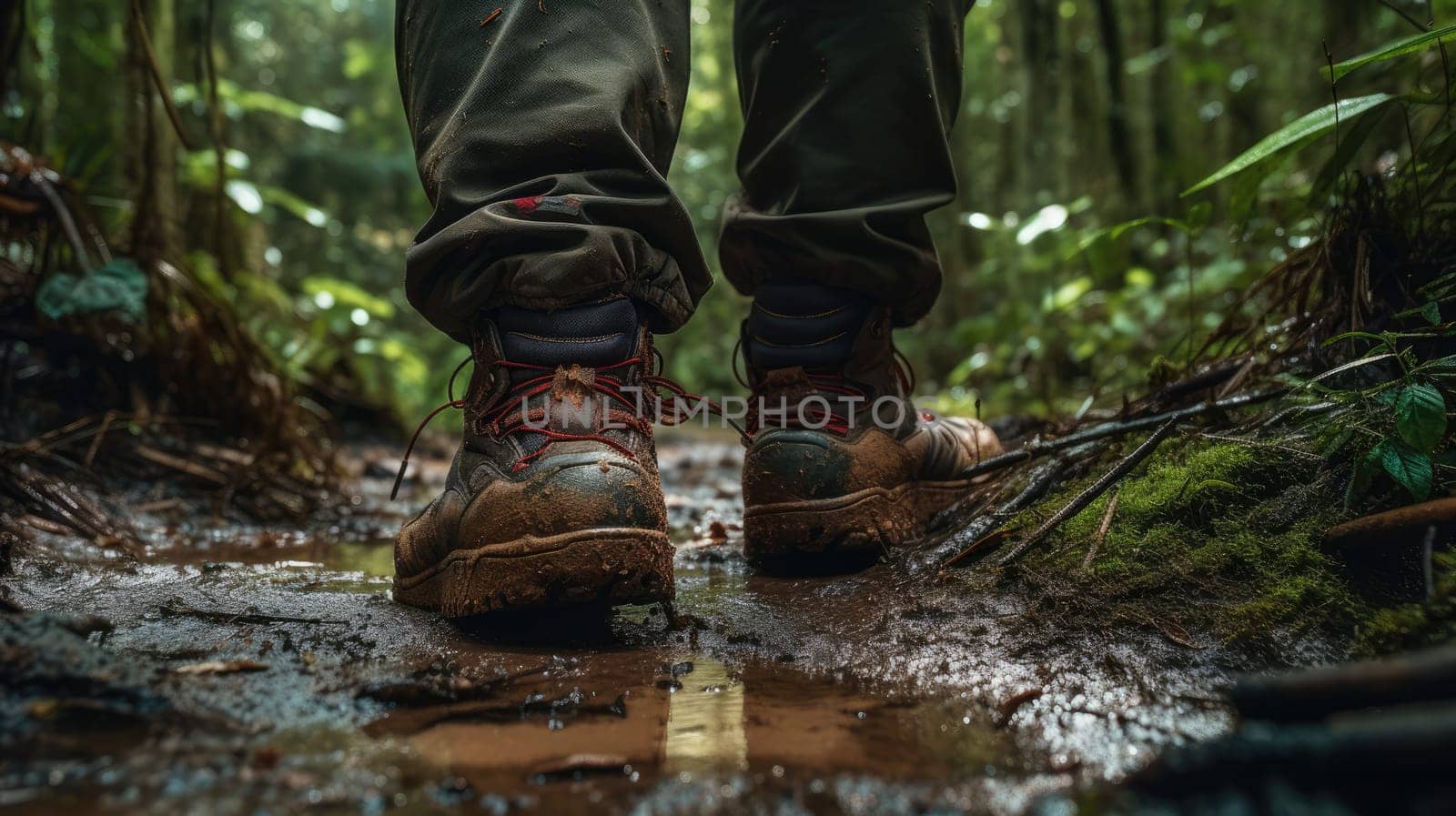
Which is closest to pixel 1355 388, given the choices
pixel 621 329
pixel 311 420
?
pixel 621 329

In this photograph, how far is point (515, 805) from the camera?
2.48 ft

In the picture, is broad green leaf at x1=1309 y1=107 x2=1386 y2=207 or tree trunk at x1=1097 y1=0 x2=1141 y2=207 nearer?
broad green leaf at x1=1309 y1=107 x2=1386 y2=207

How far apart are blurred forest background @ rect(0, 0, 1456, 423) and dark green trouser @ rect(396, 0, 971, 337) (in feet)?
2.41

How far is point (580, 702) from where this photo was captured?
3.44 ft

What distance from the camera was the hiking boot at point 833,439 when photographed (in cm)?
180

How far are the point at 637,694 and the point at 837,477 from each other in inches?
32.0

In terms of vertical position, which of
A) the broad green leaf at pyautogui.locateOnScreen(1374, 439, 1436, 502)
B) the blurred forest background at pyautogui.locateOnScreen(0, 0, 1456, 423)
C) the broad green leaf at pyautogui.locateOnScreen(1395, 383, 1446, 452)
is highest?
the blurred forest background at pyautogui.locateOnScreen(0, 0, 1456, 423)

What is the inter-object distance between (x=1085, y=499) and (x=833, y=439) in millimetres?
528

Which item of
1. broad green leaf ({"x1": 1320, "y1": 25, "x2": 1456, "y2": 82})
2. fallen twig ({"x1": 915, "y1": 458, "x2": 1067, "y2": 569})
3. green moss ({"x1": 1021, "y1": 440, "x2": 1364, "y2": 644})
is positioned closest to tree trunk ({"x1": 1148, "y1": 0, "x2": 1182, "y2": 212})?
broad green leaf ({"x1": 1320, "y1": 25, "x2": 1456, "y2": 82})

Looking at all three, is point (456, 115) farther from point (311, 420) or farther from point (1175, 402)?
point (311, 420)

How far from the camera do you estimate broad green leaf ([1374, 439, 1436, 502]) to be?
121cm

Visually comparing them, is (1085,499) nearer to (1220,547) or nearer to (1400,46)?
(1220,547)

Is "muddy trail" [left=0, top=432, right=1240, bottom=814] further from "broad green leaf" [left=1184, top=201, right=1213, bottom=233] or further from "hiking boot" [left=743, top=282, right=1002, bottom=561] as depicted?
"broad green leaf" [left=1184, top=201, right=1213, bottom=233]

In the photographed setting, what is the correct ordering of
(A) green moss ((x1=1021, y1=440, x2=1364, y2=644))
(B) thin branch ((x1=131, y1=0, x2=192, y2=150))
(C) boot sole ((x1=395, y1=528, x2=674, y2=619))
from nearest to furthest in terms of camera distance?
1. (A) green moss ((x1=1021, y1=440, x2=1364, y2=644))
2. (C) boot sole ((x1=395, y1=528, x2=674, y2=619))
3. (B) thin branch ((x1=131, y1=0, x2=192, y2=150))
